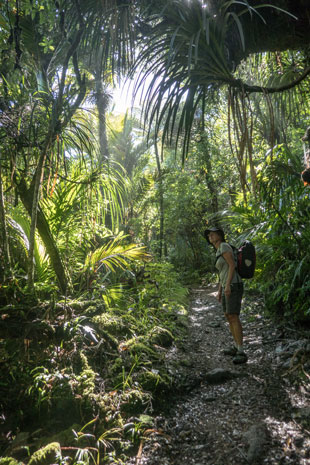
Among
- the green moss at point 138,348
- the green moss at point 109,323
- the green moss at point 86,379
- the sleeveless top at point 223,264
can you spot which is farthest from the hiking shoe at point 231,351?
the green moss at point 86,379

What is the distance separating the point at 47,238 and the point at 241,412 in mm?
2542

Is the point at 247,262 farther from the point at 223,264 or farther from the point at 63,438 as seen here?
the point at 63,438

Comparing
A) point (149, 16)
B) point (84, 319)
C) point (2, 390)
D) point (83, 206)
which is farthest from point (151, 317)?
point (149, 16)

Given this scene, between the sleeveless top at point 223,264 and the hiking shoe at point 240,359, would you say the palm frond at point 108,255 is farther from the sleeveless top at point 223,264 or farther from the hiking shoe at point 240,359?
the hiking shoe at point 240,359

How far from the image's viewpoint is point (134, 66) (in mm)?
2975

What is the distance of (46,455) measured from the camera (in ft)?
5.77

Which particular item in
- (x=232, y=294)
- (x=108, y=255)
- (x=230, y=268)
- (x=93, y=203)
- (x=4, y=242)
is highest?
(x=93, y=203)

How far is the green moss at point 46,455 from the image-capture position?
5.67 ft

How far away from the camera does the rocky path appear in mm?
1866

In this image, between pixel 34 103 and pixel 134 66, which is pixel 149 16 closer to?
pixel 134 66

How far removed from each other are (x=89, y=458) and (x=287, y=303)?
301 centimetres

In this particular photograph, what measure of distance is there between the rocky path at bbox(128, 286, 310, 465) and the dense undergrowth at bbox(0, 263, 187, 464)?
0.24 m

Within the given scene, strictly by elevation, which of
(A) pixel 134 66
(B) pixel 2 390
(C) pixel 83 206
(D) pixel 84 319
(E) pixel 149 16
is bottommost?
(B) pixel 2 390

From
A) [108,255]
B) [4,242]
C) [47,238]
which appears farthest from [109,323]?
[4,242]
